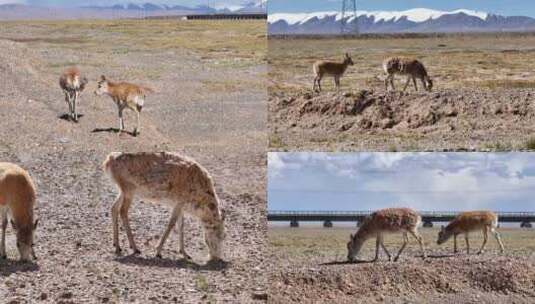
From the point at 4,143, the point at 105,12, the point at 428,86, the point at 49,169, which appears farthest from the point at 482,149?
the point at 105,12

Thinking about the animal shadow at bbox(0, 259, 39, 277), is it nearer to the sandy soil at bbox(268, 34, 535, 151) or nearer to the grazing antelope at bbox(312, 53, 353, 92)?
the sandy soil at bbox(268, 34, 535, 151)

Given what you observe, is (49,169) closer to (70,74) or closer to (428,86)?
(70,74)

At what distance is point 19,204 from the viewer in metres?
6.93

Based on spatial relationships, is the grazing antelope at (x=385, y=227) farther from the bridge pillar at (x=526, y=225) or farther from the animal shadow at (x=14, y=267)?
the animal shadow at (x=14, y=267)

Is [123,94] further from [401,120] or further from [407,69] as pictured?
[407,69]

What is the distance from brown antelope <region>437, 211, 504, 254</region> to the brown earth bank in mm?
1819

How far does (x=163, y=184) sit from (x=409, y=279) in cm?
414

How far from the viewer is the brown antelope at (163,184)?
697 centimetres

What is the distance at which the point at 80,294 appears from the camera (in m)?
6.56

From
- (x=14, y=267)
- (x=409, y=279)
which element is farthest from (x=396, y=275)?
(x=14, y=267)

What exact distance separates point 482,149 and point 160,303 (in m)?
3.33

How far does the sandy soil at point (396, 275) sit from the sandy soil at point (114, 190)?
95 centimetres

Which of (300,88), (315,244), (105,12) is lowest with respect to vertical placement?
(315,244)

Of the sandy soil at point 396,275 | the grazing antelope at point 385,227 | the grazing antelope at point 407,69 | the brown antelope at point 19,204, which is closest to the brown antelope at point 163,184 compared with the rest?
the brown antelope at point 19,204
